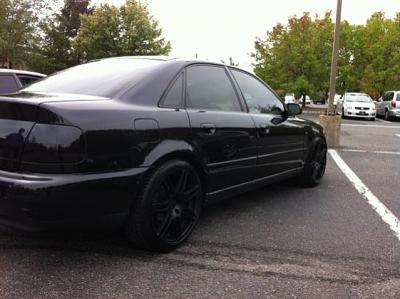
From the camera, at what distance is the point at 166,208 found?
3629mm

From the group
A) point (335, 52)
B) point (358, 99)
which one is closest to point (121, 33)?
point (358, 99)

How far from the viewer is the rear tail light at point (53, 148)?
2943mm

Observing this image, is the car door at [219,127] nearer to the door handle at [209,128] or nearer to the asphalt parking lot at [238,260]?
the door handle at [209,128]

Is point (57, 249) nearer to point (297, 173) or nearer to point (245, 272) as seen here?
point (245, 272)

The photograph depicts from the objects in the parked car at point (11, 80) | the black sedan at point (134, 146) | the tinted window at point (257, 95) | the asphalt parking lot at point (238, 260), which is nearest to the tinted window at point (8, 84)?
the parked car at point (11, 80)

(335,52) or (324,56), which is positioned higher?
(324,56)

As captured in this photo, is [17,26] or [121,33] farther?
[121,33]

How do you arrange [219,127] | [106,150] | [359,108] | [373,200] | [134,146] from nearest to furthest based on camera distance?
[106,150] < [134,146] < [219,127] < [373,200] < [359,108]

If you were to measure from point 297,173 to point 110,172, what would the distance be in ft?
10.5

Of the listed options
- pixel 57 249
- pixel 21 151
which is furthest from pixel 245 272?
pixel 21 151

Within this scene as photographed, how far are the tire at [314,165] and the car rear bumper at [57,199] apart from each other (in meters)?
3.43

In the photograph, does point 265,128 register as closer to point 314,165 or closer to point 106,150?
point 314,165

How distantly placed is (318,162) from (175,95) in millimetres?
3162

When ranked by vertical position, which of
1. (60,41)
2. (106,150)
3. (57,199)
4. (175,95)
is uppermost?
(60,41)
